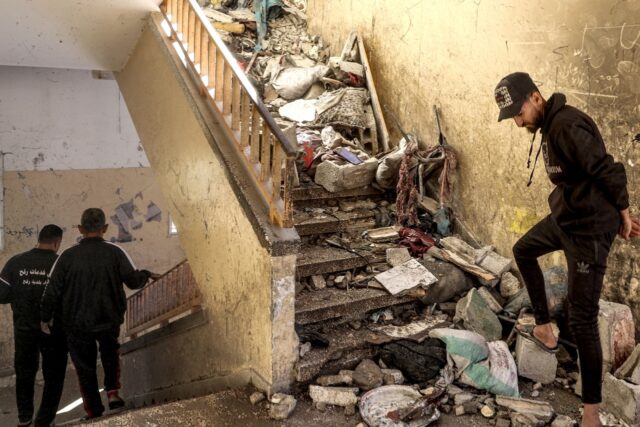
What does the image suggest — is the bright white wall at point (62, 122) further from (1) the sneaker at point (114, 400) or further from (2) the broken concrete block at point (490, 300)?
(2) the broken concrete block at point (490, 300)

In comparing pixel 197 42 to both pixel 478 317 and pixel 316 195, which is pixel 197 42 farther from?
pixel 478 317

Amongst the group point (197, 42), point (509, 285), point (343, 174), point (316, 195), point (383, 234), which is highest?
point (197, 42)

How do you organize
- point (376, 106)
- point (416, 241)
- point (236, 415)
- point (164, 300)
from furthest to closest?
point (164, 300), point (376, 106), point (416, 241), point (236, 415)

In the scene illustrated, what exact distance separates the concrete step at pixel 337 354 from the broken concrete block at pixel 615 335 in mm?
1488

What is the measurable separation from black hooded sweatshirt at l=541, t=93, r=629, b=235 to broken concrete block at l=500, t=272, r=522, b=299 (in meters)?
1.52

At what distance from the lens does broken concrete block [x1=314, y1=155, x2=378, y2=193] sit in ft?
17.0

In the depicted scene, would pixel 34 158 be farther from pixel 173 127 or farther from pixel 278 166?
pixel 278 166

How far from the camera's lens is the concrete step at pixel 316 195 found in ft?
17.1

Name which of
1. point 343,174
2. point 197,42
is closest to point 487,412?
point 343,174

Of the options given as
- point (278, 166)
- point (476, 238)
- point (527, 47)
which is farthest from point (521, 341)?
point (527, 47)

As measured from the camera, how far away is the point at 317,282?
14.5 feet

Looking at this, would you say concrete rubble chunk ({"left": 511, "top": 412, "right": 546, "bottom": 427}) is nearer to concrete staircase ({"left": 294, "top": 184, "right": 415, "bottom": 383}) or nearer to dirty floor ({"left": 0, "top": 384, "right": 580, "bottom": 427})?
dirty floor ({"left": 0, "top": 384, "right": 580, "bottom": 427})

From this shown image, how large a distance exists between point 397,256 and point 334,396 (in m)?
1.57

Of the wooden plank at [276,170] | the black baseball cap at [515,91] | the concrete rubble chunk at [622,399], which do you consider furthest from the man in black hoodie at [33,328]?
the concrete rubble chunk at [622,399]
